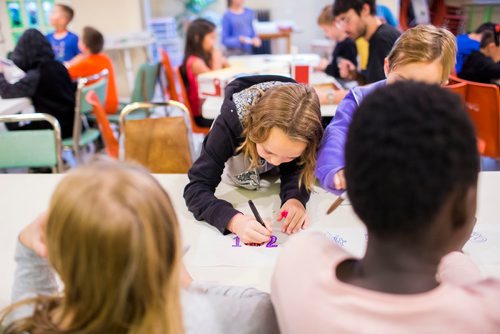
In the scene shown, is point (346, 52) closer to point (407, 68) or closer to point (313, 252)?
point (407, 68)

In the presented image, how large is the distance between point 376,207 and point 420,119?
11 centimetres

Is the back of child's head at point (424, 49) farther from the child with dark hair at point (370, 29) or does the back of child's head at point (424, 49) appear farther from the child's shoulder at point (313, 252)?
the child with dark hair at point (370, 29)

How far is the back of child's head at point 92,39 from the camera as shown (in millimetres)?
3686

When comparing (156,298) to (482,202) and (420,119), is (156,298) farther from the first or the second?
(482,202)

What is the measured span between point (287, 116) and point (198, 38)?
7.84 ft

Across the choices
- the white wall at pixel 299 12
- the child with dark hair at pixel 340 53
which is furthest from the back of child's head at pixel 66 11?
the child with dark hair at pixel 340 53

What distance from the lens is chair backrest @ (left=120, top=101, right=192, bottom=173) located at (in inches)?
74.6

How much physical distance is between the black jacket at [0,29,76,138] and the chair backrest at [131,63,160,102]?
51 cm

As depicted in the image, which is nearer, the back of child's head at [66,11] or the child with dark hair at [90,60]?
Result: the child with dark hair at [90,60]

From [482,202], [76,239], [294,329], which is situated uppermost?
[76,239]

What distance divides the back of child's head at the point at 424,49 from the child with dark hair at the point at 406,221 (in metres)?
0.77

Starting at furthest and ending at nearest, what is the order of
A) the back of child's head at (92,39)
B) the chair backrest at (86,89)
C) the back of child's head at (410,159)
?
the back of child's head at (92,39) < the chair backrest at (86,89) < the back of child's head at (410,159)

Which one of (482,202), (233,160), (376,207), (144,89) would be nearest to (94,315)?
(376,207)

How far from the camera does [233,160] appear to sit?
4.75ft
